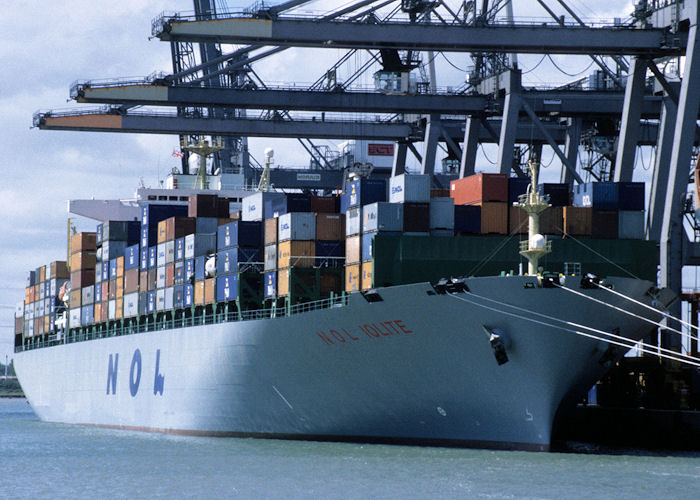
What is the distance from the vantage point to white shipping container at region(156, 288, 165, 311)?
4331 cm

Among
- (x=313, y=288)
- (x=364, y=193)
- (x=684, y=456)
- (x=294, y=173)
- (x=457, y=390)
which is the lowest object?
(x=684, y=456)

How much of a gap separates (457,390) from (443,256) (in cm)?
393

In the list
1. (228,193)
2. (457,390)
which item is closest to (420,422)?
(457,390)

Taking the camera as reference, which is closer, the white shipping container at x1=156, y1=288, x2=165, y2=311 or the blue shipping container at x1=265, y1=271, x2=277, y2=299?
the blue shipping container at x1=265, y1=271, x2=277, y2=299

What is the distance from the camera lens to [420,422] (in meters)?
31.2

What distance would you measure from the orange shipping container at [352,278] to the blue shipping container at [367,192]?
1952 mm

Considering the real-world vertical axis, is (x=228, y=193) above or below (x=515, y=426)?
above

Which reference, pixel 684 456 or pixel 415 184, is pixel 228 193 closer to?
pixel 415 184

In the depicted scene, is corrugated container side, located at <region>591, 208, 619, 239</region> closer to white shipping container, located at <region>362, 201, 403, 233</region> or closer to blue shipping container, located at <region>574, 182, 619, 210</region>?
blue shipping container, located at <region>574, 182, 619, 210</region>

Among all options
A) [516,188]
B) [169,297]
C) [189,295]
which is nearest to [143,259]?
[169,297]

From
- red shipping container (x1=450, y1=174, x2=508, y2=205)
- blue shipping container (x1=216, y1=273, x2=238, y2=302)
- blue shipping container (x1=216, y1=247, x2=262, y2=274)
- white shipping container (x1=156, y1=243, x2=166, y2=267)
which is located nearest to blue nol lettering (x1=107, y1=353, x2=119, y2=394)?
white shipping container (x1=156, y1=243, x2=166, y2=267)

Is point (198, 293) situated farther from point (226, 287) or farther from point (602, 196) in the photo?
point (602, 196)

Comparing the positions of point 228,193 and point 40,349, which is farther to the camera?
point 40,349

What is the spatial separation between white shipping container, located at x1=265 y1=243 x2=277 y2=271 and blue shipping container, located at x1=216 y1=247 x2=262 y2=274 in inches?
40.1
